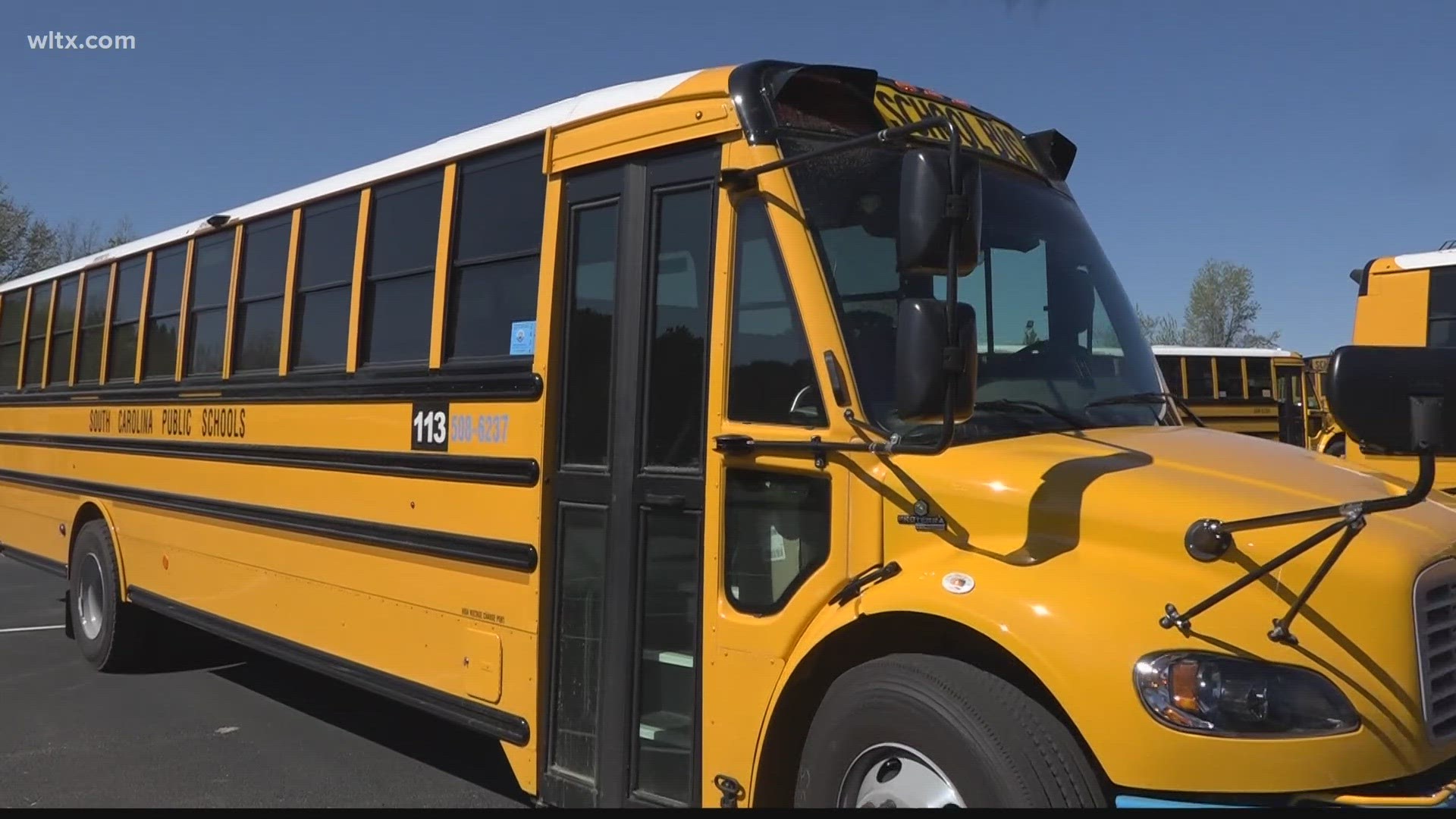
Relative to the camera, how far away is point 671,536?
145 inches

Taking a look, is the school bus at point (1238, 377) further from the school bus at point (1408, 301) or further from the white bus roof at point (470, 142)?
the white bus roof at point (470, 142)

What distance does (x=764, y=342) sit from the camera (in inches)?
137

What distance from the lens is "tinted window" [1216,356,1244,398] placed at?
21844mm

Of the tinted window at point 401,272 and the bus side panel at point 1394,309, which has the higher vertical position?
the bus side panel at point 1394,309

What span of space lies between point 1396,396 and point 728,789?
6.83 feet

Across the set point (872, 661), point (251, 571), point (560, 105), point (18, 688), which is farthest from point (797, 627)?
point (18, 688)

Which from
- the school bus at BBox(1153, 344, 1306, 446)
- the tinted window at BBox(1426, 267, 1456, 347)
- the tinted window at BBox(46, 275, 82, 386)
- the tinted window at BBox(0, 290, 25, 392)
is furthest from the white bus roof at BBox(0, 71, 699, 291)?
the school bus at BBox(1153, 344, 1306, 446)

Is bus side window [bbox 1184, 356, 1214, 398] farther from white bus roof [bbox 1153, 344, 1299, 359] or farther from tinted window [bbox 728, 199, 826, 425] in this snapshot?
tinted window [bbox 728, 199, 826, 425]

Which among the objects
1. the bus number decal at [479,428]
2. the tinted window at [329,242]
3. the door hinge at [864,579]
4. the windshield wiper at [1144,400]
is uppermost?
the tinted window at [329,242]

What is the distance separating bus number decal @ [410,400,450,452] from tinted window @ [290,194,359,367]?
703 millimetres

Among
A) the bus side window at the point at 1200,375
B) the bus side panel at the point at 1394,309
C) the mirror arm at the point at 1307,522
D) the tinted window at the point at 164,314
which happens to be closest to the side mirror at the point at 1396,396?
the mirror arm at the point at 1307,522

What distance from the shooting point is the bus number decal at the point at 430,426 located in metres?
4.59

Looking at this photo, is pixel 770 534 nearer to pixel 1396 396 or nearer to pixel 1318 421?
pixel 1396 396

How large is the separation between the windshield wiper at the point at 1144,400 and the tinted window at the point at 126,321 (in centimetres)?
622
